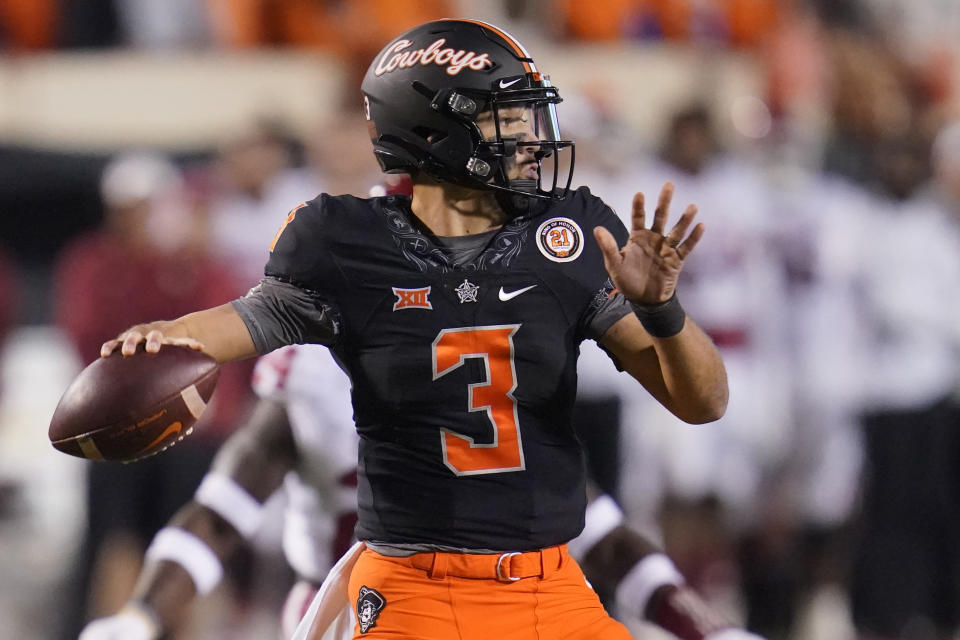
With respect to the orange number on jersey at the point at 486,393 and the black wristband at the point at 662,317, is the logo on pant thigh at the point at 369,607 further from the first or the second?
the black wristband at the point at 662,317

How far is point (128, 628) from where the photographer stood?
11.6ft

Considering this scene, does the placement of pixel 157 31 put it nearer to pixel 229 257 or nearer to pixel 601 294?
pixel 229 257

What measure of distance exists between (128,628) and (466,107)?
4.89ft

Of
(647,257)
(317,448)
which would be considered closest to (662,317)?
(647,257)

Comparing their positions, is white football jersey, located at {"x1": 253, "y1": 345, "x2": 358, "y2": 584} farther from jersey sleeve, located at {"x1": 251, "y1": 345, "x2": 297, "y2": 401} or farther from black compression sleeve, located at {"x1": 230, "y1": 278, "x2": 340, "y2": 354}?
black compression sleeve, located at {"x1": 230, "y1": 278, "x2": 340, "y2": 354}

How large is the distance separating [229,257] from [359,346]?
374 cm

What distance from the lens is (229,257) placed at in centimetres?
657

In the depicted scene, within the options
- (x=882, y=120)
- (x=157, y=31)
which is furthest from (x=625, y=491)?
(x=157, y=31)

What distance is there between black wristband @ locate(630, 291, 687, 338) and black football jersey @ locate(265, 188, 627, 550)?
0.53ft

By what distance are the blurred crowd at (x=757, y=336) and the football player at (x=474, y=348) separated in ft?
9.52

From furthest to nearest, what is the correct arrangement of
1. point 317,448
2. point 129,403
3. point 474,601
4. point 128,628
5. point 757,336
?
point 757,336 → point 317,448 → point 128,628 → point 474,601 → point 129,403

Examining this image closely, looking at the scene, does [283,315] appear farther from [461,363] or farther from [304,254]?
[461,363]

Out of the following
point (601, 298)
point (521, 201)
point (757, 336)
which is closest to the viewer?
point (601, 298)

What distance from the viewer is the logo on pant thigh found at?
2.84 metres
